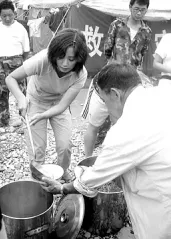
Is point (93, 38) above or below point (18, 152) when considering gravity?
above

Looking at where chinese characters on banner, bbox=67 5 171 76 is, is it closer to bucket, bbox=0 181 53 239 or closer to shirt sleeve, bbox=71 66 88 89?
shirt sleeve, bbox=71 66 88 89

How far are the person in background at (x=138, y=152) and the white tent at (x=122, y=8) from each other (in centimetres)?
564

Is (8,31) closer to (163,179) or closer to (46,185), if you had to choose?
(46,185)

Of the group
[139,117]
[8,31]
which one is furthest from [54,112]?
[8,31]

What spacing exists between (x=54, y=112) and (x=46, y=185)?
2.84ft

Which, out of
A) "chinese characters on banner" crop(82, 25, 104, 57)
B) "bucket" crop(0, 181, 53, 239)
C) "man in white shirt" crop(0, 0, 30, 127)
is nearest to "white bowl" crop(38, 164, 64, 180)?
"bucket" crop(0, 181, 53, 239)

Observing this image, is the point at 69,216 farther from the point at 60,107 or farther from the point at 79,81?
the point at 79,81

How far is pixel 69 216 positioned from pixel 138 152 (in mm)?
1047

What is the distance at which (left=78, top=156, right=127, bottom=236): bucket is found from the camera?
2.66 m

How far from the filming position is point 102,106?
11.1 feet

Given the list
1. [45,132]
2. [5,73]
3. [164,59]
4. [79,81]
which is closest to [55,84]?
[79,81]

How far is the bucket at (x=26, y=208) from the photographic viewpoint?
2.18 m

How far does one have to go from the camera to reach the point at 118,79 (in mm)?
1857

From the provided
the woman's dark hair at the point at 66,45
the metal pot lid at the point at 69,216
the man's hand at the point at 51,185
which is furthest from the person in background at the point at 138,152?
the woman's dark hair at the point at 66,45
